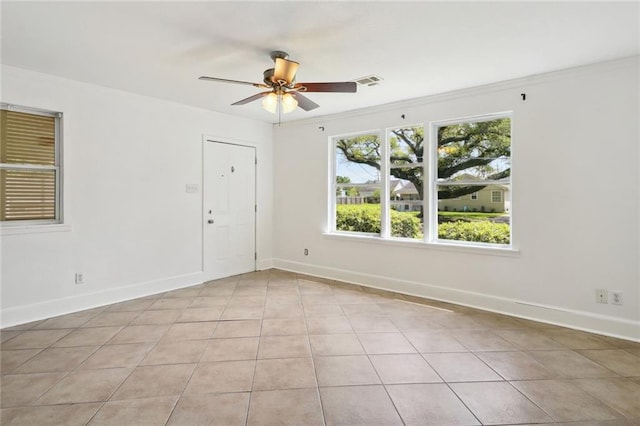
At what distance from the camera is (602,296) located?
308 cm

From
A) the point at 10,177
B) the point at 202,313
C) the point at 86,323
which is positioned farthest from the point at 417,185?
the point at 10,177

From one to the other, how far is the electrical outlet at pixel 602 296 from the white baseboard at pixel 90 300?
4.67 metres

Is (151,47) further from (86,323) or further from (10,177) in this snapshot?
(86,323)

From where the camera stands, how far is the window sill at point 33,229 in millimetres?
3205

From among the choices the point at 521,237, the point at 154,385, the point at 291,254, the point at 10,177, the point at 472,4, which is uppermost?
the point at 472,4

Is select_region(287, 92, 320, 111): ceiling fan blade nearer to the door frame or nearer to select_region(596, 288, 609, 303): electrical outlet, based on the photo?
the door frame

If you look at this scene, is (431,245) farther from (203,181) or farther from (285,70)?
(203,181)

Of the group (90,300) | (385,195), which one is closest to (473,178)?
(385,195)

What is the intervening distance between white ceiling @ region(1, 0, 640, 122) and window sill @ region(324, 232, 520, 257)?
6.02ft

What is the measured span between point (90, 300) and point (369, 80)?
157 inches

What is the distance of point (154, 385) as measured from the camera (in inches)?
86.9

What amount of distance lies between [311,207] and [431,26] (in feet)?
11.0

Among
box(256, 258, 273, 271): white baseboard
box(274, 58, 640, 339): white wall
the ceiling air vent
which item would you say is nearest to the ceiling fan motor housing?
the ceiling air vent

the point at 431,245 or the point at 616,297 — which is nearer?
the point at 616,297
